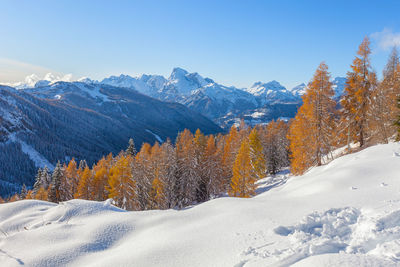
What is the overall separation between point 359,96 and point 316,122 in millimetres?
5800

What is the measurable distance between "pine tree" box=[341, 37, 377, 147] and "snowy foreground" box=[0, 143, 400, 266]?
43.8 feet

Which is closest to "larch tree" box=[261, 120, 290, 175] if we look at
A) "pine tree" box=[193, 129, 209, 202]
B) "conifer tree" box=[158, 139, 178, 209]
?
"pine tree" box=[193, 129, 209, 202]

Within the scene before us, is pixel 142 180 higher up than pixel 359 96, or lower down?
lower down

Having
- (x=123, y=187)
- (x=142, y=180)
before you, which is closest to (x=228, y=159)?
(x=142, y=180)

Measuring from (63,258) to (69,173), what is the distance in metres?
44.7

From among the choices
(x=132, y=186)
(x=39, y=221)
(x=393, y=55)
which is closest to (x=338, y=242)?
(x=39, y=221)

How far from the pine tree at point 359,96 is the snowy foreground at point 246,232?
1336cm

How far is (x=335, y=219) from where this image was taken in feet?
20.8

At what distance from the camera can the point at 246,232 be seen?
645 cm

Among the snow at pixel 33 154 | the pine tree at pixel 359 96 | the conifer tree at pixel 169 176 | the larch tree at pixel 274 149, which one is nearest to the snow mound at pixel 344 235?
the pine tree at pixel 359 96

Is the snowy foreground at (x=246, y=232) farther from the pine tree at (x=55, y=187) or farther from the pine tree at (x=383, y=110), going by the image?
the pine tree at (x=55, y=187)

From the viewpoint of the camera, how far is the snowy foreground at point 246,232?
197 inches

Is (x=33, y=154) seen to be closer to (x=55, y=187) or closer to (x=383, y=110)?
(x=55, y=187)

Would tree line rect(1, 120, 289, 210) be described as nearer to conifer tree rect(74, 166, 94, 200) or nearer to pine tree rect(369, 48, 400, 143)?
conifer tree rect(74, 166, 94, 200)
